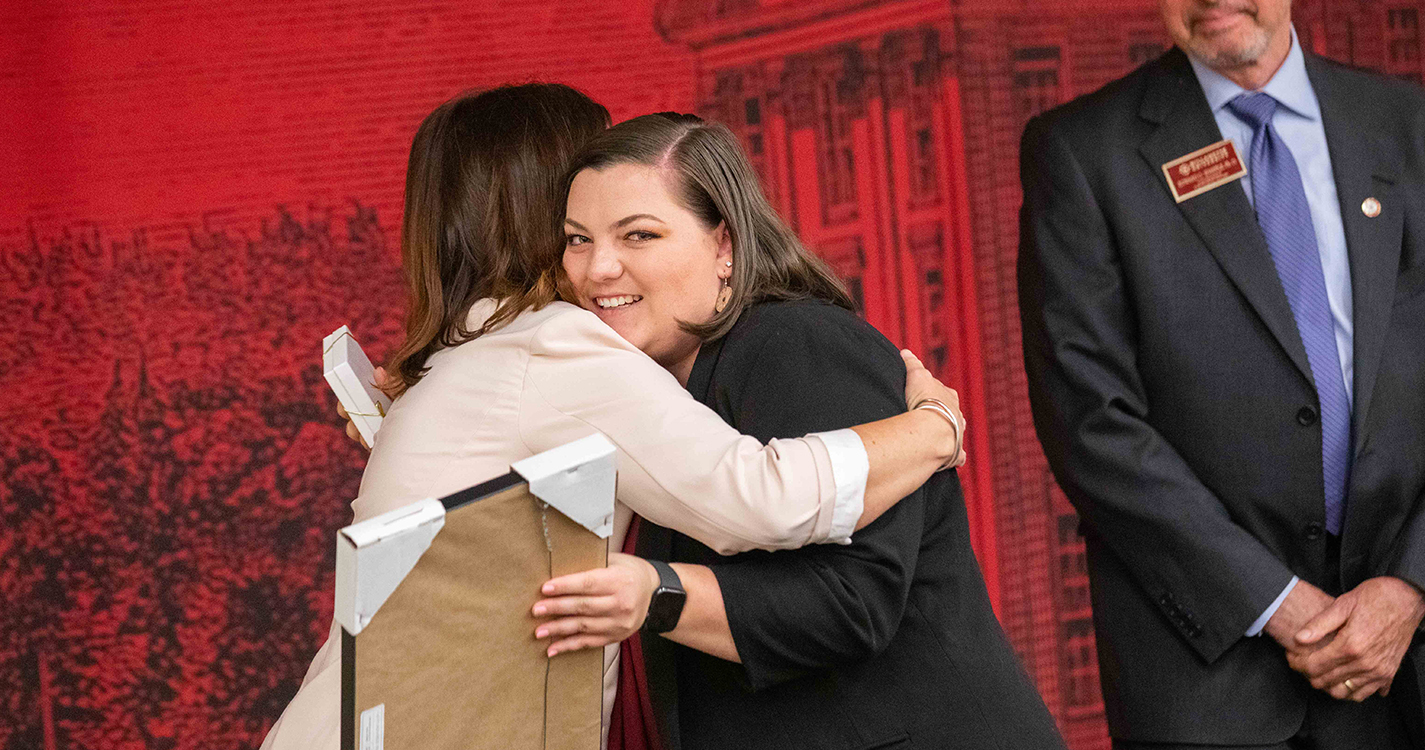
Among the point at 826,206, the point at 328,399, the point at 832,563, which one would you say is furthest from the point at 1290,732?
the point at 328,399

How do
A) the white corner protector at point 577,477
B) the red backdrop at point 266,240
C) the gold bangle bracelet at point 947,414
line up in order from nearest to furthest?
the white corner protector at point 577,477
the gold bangle bracelet at point 947,414
the red backdrop at point 266,240

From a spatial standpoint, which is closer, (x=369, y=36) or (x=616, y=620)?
(x=616, y=620)

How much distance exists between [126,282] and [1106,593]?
2.05 m

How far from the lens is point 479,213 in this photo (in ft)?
5.13

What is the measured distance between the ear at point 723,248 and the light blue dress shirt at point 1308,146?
83 centimetres

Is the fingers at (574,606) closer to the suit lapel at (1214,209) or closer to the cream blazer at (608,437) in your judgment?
the cream blazer at (608,437)

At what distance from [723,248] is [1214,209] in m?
0.79

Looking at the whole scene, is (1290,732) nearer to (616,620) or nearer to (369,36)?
(616,620)

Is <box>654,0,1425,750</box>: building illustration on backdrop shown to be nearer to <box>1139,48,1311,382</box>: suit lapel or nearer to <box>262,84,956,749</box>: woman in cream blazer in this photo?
<box>1139,48,1311,382</box>: suit lapel

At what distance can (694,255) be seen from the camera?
60.4 inches

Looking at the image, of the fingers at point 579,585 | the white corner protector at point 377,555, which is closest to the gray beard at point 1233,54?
the fingers at point 579,585

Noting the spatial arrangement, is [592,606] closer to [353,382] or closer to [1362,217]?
[353,382]

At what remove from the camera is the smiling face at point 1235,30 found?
1899 mm

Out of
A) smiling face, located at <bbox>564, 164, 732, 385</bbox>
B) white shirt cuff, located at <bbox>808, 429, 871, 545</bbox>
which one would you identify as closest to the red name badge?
smiling face, located at <bbox>564, 164, 732, 385</bbox>
